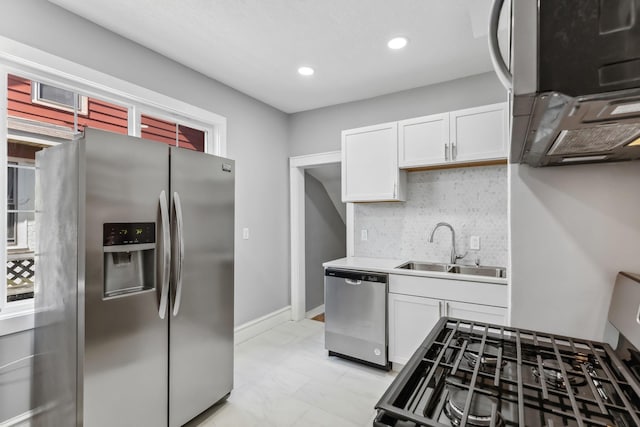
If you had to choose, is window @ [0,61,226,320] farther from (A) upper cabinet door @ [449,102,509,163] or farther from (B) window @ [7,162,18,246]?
(A) upper cabinet door @ [449,102,509,163]

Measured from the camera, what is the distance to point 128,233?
1.65m

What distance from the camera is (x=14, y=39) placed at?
1.77m

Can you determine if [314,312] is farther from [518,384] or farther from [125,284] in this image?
[518,384]

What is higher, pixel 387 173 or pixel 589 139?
pixel 387 173

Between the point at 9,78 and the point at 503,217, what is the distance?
3689 millimetres

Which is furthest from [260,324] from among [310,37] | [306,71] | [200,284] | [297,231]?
[310,37]

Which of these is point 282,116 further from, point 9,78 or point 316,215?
point 9,78

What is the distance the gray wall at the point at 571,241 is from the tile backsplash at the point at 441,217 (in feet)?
6.24

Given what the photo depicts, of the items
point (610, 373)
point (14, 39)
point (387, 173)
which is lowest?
point (610, 373)

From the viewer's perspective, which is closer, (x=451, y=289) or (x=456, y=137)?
(x=451, y=289)

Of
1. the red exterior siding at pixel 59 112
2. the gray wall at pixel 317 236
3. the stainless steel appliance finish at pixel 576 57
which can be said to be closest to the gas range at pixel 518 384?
the stainless steel appliance finish at pixel 576 57

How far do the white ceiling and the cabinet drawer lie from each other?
174 cm

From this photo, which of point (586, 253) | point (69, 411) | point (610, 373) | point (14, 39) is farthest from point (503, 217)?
point (14, 39)

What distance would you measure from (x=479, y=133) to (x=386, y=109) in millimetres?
1130
